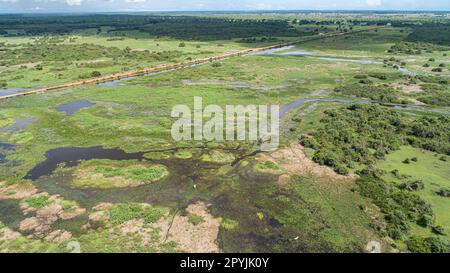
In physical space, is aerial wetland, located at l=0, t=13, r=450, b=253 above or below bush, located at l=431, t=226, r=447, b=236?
above

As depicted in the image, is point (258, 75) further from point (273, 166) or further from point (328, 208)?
point (328, 208)

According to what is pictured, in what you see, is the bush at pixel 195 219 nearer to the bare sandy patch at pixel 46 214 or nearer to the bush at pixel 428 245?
the bare sandy patch at pixel 46 214

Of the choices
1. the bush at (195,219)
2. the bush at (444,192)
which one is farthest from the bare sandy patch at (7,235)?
the bush at (444,192)

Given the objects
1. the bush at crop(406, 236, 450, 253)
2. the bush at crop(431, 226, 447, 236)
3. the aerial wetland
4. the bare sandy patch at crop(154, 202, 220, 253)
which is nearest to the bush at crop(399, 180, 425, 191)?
the aerial wetland

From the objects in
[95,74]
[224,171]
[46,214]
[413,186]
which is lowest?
[46,214]

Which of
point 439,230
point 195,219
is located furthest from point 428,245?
point 195,219

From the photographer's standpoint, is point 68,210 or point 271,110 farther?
point 271,110

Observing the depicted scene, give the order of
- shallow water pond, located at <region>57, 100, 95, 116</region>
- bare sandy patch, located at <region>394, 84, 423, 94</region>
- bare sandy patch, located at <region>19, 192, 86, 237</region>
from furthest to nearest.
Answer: bare sandy patch, located at <region>394, 84, 423, 94</region> < shallow water pond, located at <region>57, 100, 95, 116</region> < bare sandy patch, located at <region>19, 192, 86, 237</region>

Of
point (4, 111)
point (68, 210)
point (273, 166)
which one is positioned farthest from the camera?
point (4, 111)

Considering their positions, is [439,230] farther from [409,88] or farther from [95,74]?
[95,74]

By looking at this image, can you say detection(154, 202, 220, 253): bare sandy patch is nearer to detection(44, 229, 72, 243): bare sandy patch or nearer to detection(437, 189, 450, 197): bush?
detection(44, 229, 72, 243): bare sandy patch
